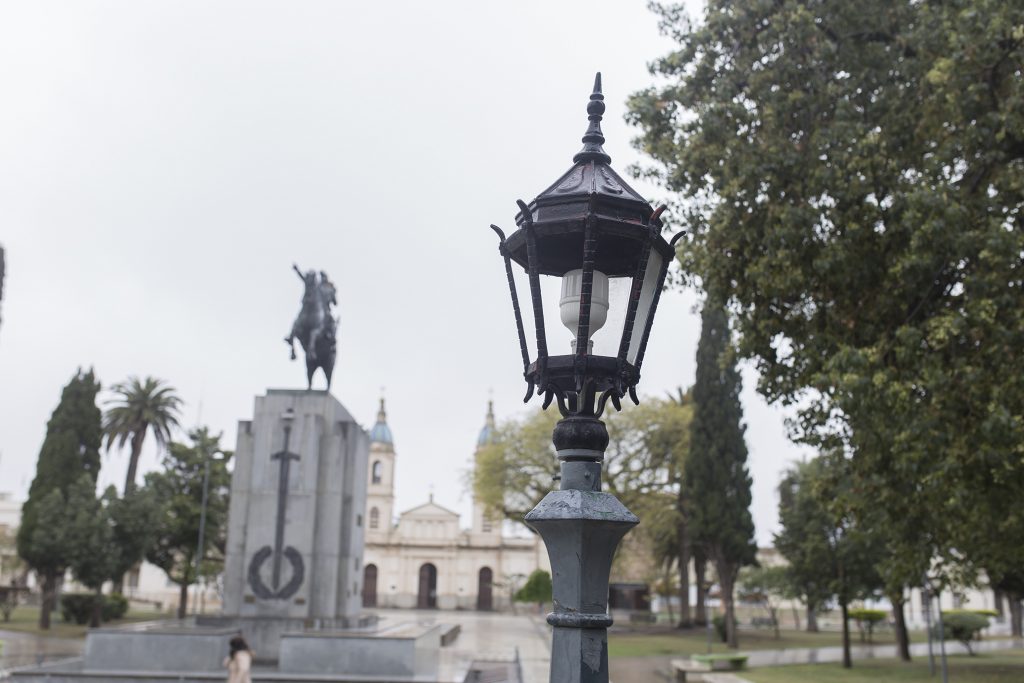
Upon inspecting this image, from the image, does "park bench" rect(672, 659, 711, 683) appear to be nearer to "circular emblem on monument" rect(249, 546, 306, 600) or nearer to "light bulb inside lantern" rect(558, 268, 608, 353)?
"circular emblem on monument" rect(249, 546, 306, 600)

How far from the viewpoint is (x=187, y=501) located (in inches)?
1592

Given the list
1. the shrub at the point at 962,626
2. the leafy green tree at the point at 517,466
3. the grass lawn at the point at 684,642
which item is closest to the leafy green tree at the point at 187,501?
the leafy green tree at the point at 517,466

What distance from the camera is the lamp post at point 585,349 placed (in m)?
3.69

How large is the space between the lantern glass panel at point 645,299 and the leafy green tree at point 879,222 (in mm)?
7143

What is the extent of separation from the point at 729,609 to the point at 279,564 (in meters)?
18.3

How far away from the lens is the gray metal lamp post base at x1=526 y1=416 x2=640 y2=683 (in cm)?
362

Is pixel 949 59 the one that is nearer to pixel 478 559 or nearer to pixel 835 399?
pixel 835 399

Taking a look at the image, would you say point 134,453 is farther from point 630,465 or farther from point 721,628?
point 721,628

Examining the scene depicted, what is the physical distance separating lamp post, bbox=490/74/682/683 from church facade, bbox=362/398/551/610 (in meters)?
69.8

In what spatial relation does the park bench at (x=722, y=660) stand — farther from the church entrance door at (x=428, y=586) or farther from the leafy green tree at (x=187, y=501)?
the church entrance door at (x=428, y=586)

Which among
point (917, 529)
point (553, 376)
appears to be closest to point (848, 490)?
point (917, 529)

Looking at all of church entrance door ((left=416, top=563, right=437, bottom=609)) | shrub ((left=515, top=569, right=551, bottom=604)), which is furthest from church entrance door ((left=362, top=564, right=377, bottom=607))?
shrub ((left=515, top=569, right=551, bottom=604))

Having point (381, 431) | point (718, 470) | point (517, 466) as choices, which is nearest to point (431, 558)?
point (381, 431)

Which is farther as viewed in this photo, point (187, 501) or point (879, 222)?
point (187, 501)
